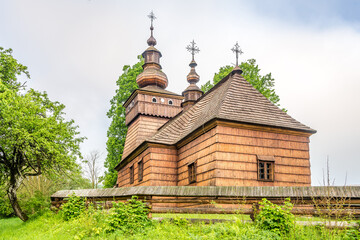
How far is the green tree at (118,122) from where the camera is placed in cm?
3078

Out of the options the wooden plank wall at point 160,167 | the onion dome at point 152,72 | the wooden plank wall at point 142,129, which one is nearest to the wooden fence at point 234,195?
the wooden plank wall at point 160,167

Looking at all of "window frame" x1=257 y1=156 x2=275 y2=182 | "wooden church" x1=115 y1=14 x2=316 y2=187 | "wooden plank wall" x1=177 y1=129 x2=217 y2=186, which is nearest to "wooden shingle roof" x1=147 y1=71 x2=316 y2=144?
"wooden church" x1=115 y1=14 x2=316 y2=187

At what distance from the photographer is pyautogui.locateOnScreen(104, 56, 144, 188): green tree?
30.8m

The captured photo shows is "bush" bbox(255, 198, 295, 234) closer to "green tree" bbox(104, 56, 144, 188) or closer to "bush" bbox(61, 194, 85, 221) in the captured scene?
"bush" bbox(61, 194, 85, 221)

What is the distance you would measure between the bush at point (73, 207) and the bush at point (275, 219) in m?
5.83

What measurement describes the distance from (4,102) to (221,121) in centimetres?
882

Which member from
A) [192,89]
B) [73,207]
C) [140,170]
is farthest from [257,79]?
[73,207]

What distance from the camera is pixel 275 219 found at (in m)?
8.15

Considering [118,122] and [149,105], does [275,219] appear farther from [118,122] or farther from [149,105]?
[118,122]

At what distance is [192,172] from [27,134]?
768 cm

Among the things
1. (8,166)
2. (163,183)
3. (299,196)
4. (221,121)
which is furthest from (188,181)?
(299,196)

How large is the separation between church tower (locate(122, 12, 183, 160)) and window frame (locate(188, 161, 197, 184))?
8.17 meters

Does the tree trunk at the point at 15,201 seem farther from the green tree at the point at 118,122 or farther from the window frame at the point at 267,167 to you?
the green tree at the point at 118,122

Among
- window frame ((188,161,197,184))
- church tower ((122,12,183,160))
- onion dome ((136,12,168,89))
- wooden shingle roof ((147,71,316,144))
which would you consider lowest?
window frame ((188,161,197,184))
